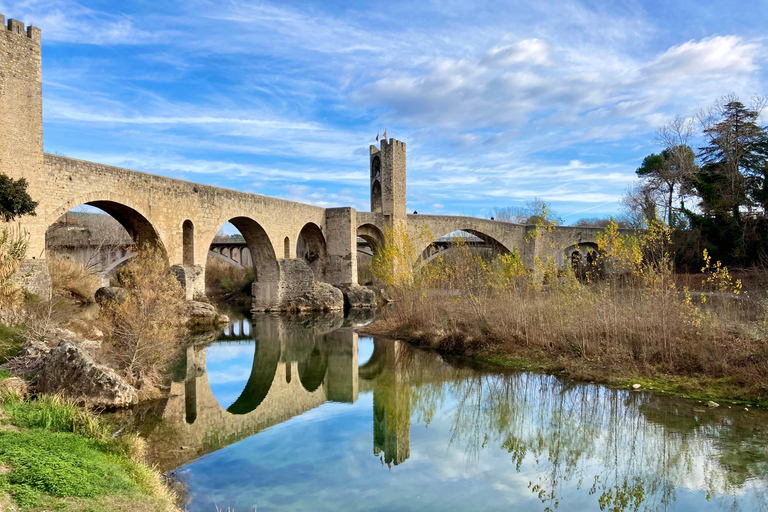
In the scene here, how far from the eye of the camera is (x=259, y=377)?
38.8 feet

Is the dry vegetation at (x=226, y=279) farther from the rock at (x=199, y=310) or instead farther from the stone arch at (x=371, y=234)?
the rock at (x=199, y=310)

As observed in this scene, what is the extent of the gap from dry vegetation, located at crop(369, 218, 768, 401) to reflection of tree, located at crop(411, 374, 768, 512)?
37.6 inches

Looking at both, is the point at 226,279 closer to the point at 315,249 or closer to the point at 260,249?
the point at 315,249

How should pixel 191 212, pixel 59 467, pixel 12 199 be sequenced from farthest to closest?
pixel 191 212 < pixel 12 199 < pixel 59 467

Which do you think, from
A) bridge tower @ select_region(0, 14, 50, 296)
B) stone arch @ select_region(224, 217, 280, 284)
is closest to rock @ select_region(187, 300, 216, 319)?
stone arch @ select_region(224, 217, 280, 284)

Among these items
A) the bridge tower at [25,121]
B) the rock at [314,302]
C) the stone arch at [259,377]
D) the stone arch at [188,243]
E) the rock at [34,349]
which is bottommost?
the stone arch at [259,377]

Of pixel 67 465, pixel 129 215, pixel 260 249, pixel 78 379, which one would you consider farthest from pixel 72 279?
pixel 67 465

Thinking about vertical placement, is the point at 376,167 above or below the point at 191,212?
above

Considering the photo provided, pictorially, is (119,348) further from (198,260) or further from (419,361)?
(198,260)

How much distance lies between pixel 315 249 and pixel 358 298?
4427 mm

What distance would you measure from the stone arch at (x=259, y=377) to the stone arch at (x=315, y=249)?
471 inches

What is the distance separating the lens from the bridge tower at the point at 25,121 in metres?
12.0

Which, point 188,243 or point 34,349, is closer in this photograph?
point 34,349

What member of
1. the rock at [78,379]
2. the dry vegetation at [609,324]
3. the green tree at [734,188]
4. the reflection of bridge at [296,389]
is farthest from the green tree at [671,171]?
the rock at [78,379]
